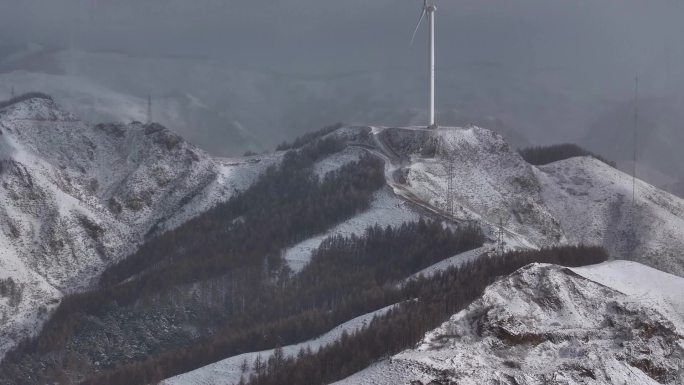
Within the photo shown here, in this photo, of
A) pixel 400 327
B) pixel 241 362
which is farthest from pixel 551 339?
pixel 241 362

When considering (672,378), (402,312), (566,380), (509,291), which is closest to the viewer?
(566,380)

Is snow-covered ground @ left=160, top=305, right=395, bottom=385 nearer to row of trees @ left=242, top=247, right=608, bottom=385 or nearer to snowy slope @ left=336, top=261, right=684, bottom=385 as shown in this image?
row of trees @ left=242, top=247, right=608, bottom=385

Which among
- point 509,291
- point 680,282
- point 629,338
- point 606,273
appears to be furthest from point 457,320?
point 680,282

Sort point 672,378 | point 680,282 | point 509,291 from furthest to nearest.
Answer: point 680,282
point 509,291
point 672,378

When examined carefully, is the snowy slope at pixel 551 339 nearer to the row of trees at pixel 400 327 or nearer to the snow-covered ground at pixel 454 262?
the row of trees at pixel 400 327

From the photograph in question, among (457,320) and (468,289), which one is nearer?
(457,320)

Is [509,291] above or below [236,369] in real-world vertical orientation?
above

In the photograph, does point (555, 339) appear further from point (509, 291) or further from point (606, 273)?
point (606, 273)
